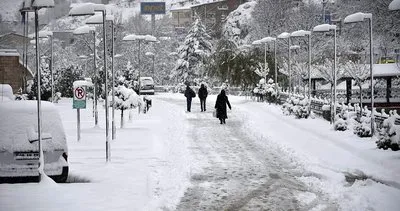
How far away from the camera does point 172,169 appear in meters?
12.9

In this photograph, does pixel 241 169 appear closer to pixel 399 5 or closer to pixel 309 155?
pixel 309 155

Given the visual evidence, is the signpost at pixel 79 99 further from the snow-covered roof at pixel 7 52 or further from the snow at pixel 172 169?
the snow-covered roof at pixel 7 52

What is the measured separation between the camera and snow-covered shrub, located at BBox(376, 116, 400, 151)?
1486cm

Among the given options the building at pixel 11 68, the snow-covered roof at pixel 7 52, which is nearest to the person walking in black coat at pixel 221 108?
the building at pixel 11 68

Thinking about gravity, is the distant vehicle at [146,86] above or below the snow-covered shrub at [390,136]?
above

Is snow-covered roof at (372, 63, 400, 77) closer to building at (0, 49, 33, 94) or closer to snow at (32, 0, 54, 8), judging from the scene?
building at (0, 49, 33, 94)

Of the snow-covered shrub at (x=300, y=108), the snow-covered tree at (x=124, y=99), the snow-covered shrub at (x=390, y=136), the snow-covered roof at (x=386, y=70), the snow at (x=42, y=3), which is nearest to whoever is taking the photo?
the snow at (x=42, y=3)

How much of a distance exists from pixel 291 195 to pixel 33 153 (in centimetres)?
485

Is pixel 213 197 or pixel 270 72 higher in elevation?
pixel 270 72

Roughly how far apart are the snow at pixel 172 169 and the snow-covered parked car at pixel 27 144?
34 cm

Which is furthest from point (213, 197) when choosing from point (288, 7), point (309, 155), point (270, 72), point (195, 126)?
point (288, 7)

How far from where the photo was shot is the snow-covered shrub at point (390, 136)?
1486cm

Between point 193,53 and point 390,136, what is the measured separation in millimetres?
48251

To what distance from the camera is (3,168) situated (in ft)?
34.6
